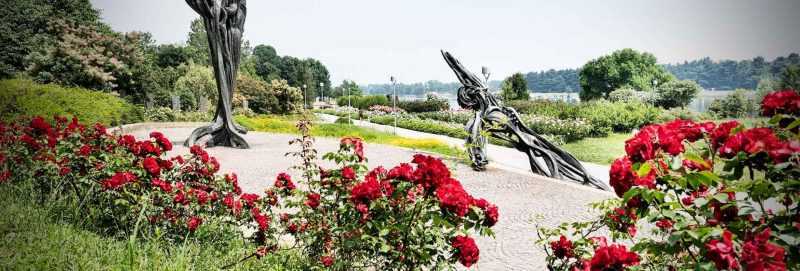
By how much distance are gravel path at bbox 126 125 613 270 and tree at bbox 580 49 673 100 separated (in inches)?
1916

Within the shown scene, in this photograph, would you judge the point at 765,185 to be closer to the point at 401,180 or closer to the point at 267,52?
the point at 401,180

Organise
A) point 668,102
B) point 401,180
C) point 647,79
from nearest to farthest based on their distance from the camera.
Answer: point 401,180 < point 668,102 < point 647,79

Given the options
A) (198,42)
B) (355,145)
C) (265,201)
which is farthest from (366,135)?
(198,42)

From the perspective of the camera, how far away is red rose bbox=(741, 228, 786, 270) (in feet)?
3.65

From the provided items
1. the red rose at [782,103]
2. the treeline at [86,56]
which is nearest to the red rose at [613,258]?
the red rose at [782,103]

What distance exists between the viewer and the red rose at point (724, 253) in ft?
3.78

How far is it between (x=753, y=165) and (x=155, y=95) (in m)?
28.2

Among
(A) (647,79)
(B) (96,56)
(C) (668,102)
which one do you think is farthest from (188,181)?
(A) (647,79)

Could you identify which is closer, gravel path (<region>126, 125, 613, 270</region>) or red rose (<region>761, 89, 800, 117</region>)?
red rose (<region>761, 89, 800, 117</region>)

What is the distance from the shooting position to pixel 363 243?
2285mm

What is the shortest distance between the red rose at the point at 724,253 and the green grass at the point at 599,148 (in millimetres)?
11185

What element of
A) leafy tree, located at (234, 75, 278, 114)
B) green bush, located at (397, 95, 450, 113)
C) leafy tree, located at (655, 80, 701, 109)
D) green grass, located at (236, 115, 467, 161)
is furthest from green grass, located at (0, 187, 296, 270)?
leafy tree, located at (655, 80, 701, 109)

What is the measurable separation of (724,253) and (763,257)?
0.29 ft

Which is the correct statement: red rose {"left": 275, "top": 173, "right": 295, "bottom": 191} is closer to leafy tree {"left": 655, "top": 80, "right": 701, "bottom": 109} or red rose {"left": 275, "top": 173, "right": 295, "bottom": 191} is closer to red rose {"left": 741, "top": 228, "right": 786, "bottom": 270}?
red rose {"left": 741, "top": 228, "right": 786, "bottom": 270}
